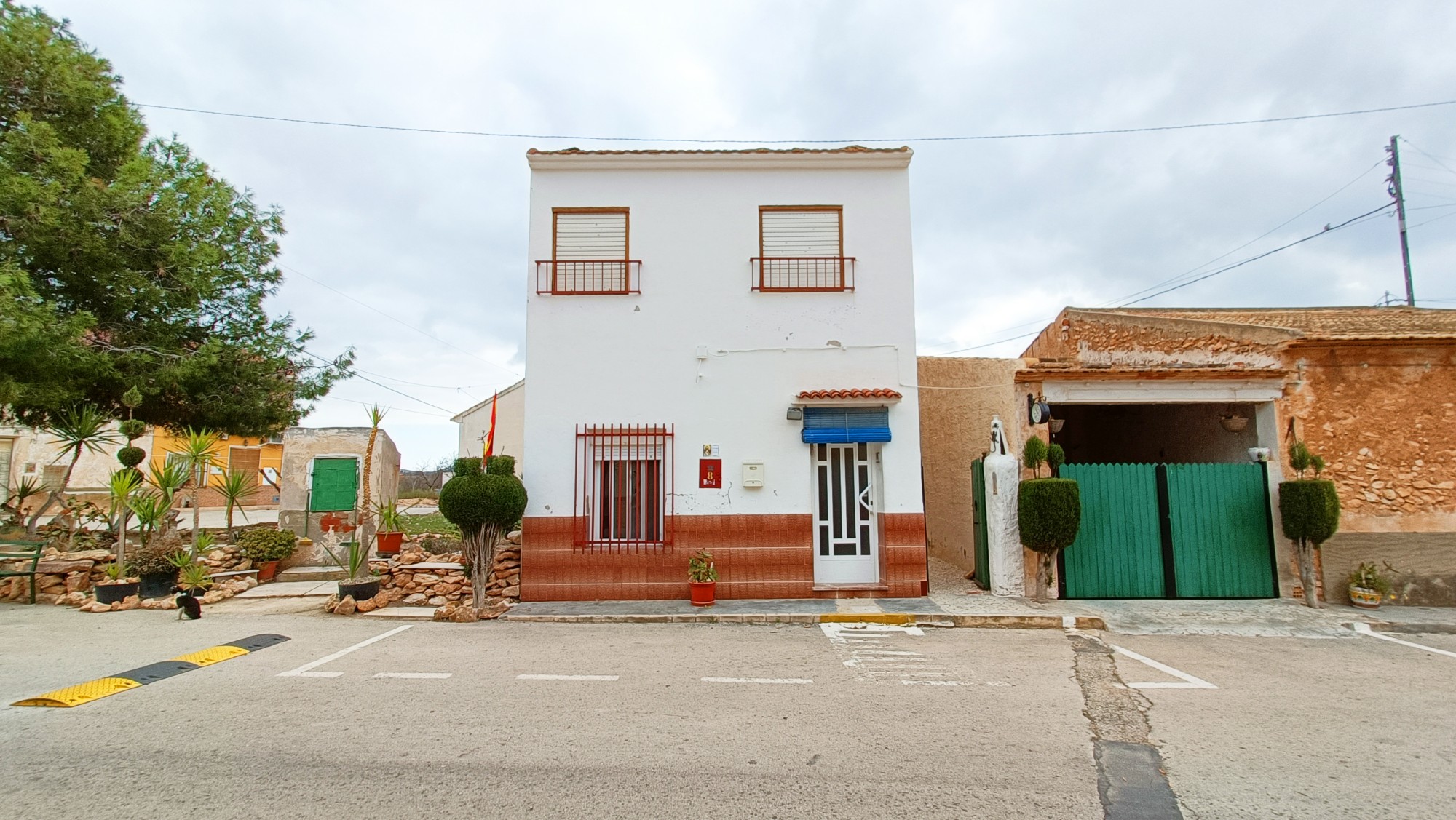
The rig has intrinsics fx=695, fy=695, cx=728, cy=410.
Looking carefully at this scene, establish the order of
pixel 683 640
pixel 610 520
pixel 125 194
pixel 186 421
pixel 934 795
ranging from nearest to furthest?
pixel 934 795 < pixel 683 640 < pixel 610 520 < pixel 125 194 < pixel 186 421

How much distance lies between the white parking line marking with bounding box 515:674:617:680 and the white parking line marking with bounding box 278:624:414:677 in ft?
5.68

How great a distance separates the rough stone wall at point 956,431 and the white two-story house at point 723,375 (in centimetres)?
166

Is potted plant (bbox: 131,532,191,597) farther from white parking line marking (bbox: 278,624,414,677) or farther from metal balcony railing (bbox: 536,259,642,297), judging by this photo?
metal balcony railing (bbox: 536,259,642,297)

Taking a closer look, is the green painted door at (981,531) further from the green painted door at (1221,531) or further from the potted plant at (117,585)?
the potted plant at (117,585)

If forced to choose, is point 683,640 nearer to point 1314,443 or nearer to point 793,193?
point 793,193

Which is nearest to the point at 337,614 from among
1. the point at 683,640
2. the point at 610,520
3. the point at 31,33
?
the point at 610,520

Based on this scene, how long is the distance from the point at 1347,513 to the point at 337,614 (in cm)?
1398

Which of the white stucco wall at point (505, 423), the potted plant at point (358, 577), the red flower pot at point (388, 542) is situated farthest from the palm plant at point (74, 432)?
the white stucco wall at point (505, 423)

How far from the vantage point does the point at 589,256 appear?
1053cm

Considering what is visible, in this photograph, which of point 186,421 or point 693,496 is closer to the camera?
point 693,496

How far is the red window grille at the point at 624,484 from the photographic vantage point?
9.98 metres

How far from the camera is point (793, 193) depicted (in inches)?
414

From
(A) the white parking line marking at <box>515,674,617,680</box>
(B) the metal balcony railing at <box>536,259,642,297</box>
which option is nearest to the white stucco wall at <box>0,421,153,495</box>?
(B) the metal balcony railing at <box>536,259,642,297</box>

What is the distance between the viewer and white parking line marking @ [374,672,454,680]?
6211 millimetres
